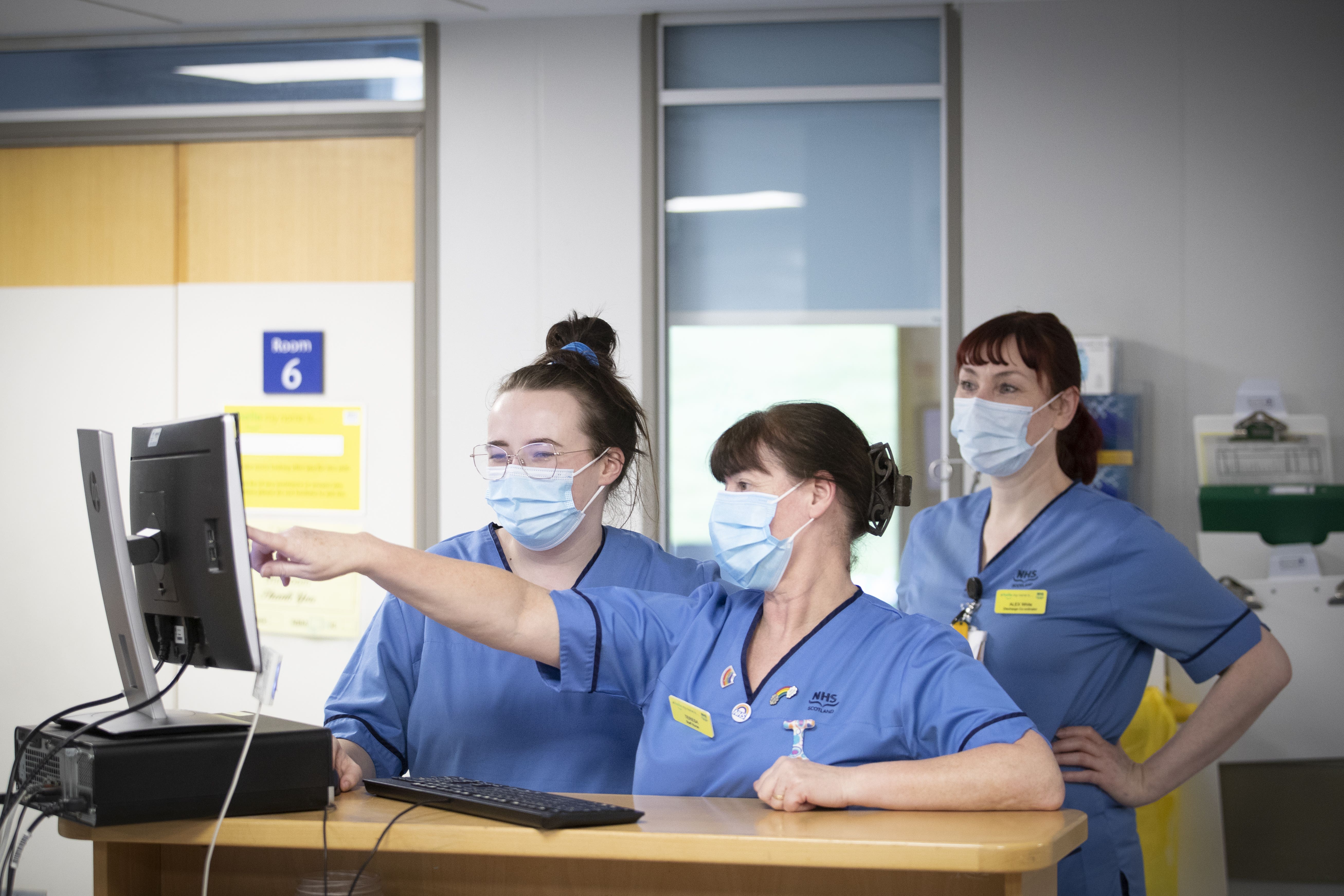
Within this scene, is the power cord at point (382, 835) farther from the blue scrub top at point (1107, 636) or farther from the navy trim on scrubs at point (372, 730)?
the blue scrub top at point (1107, 636)

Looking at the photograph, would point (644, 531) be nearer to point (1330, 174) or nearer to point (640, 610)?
point (640, 610)

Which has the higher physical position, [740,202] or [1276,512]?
[740,202]

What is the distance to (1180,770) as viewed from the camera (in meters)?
1.88

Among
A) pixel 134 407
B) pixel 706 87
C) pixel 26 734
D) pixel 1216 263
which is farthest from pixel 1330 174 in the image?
pixel 134 407

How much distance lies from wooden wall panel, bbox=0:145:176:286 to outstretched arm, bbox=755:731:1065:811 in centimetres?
315

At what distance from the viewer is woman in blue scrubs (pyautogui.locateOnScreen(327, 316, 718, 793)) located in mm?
1726

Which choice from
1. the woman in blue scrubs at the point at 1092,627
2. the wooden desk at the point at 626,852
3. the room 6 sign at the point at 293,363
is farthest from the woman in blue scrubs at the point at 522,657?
the room 6 sign at the point at 293,363

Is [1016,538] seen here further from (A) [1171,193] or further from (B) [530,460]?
(A) [1171,193]

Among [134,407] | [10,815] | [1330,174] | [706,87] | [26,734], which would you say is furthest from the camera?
[134,407]

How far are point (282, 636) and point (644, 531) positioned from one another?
128 centimetres

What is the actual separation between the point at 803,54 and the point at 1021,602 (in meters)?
2.11

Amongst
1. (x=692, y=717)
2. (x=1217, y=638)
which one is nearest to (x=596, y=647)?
(x=692, y=717)

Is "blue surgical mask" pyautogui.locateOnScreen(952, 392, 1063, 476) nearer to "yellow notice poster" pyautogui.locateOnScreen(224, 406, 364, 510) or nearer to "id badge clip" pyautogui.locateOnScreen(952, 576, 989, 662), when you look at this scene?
"id badge clip" pyautogui.locateOnScreen(952, 576, 989, 662)

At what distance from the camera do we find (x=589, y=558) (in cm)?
189
